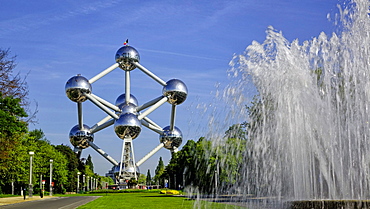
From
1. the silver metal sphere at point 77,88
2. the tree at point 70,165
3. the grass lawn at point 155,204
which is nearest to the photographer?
the grass lawn at point 155,204

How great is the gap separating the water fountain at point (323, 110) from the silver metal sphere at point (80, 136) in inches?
2433

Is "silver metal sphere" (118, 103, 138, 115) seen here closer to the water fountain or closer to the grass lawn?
the grass lawn

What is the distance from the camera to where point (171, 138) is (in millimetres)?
77375

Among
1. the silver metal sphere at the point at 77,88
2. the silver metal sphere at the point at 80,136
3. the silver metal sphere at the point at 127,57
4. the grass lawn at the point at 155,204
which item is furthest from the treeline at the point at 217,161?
the silver metal sphere at the point at 80,136

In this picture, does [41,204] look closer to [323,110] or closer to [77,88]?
[323,110]

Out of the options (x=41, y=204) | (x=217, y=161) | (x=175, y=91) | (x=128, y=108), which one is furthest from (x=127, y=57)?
(x=41, y=204)

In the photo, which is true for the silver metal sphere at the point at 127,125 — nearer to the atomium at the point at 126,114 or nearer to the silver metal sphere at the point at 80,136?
the atomium at the point at 126,114

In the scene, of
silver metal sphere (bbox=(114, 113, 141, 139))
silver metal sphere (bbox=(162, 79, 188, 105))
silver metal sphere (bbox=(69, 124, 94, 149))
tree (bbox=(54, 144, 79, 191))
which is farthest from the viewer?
tree (bbox=(54, 144, 79, 191))

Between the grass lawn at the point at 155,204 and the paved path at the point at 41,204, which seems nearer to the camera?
the grass lawn at the point at 155,204

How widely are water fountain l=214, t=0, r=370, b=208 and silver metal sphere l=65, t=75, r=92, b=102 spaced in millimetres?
53727

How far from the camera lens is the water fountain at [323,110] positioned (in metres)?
13.5

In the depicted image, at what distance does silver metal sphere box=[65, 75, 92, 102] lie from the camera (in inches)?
2625

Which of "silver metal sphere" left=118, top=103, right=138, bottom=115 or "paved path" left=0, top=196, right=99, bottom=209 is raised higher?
"silver metal sphere" left=118, top=103, right=138, bottom=115

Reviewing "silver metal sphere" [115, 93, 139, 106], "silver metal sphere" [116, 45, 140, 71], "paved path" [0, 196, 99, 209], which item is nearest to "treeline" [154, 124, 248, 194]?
"paved path" [0, 196, 99, 209]
